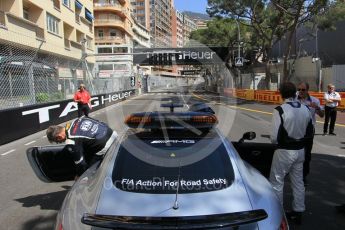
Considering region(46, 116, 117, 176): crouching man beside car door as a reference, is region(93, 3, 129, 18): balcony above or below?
above

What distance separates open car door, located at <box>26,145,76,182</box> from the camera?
209 inches

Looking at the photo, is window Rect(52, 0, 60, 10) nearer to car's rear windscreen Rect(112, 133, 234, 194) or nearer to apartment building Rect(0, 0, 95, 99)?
apartment building Rect(0, 0, 95, 99)

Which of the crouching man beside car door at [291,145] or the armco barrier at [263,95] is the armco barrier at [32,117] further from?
the armco barrier at [263,95]

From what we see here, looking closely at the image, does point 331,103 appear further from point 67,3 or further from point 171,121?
point 67,3

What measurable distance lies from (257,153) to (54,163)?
2.51 metres

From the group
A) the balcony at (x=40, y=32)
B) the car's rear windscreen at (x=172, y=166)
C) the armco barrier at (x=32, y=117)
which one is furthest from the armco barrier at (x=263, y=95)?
the car's rear windscreen at (x=172, y=166)

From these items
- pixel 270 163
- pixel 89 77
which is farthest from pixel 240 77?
pixel 270 163

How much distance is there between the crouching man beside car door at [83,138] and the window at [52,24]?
3252cm

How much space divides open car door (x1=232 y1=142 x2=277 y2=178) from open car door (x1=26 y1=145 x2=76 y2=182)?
2053 mm

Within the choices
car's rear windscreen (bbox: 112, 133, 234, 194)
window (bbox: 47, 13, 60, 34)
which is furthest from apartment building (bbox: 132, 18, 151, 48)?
car's rear windscreen (bbox: 112, 133, 234, 194)

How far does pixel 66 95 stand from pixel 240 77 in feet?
133

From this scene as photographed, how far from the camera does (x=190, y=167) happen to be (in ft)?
11.5

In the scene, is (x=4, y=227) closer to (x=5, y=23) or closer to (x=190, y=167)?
(x=190, y=167)

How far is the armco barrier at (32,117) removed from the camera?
1267 centimetres
